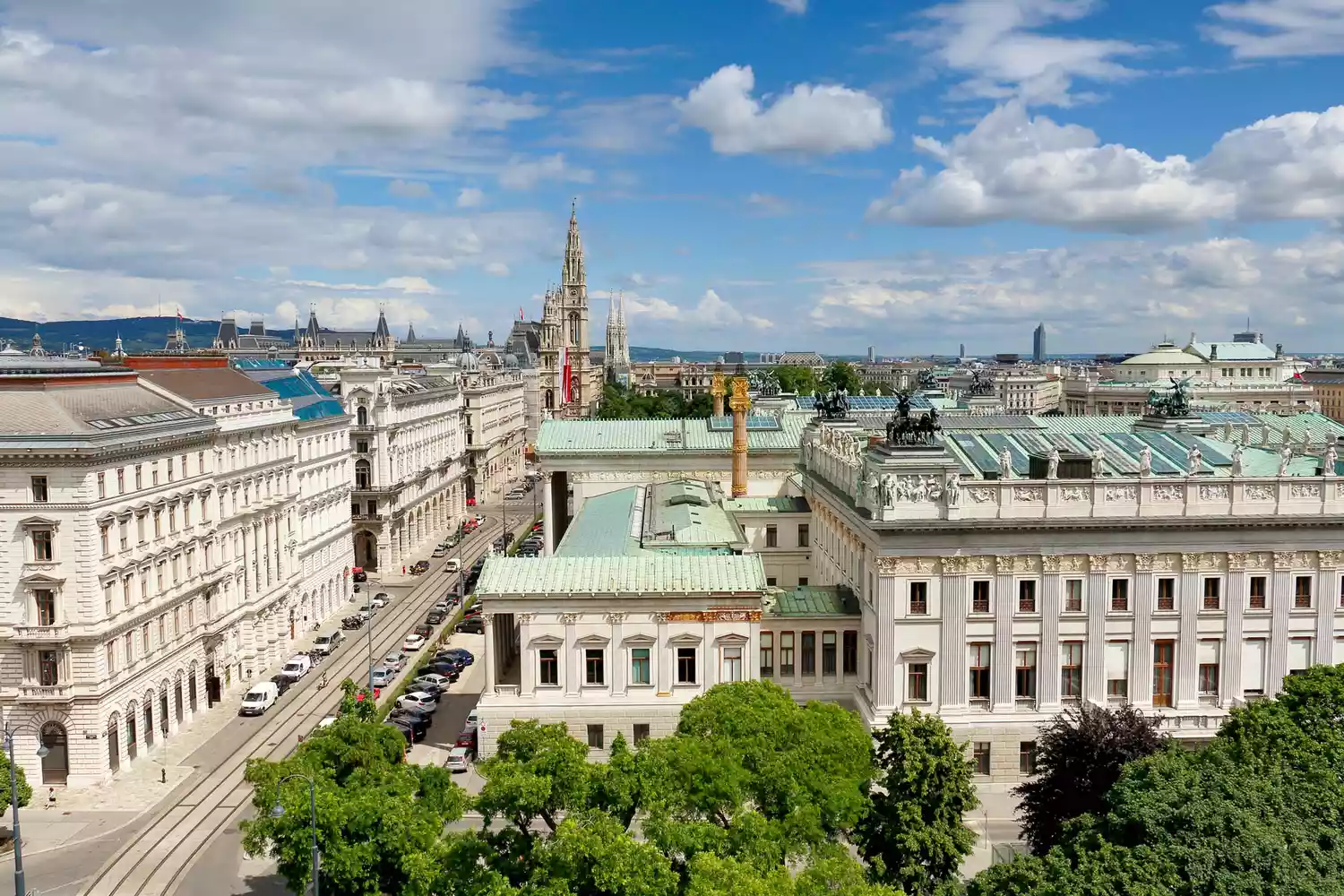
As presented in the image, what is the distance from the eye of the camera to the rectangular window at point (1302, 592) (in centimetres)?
6544

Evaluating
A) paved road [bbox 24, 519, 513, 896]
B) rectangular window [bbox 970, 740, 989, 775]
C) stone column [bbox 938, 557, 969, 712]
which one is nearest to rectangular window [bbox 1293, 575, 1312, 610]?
stone column [bbox 938, 557, 969, 712]

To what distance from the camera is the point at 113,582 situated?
69.2 metres

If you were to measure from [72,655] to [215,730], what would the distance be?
48.3 ft

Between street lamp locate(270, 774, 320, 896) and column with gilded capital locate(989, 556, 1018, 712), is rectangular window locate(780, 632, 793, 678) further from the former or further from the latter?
street lamp locate(270, 774, 320, 896)

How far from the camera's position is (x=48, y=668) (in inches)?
2660

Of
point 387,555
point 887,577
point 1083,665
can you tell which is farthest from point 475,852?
point 387,555

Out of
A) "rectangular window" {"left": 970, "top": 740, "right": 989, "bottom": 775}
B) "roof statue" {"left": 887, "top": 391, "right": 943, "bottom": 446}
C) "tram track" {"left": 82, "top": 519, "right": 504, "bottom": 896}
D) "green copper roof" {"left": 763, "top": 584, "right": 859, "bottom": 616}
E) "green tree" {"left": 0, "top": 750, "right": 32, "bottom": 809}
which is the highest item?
"roof statue" {"left": 887, "top": 391, "right": 943, "bottom": 446}

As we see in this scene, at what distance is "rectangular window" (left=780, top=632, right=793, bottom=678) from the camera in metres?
69.3

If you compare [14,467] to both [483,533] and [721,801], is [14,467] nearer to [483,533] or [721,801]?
[721,801]

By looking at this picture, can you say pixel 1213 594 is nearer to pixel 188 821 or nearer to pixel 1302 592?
pixel 1302 592

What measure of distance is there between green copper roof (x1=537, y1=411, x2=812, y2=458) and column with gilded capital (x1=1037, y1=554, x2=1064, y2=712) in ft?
136

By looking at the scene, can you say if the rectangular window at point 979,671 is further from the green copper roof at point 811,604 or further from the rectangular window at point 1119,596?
the green copper roof at point 811,604

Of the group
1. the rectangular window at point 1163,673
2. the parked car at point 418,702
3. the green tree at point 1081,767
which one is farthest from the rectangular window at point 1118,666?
the parked car at point 418,702

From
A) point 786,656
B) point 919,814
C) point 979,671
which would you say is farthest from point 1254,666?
point 919,814
